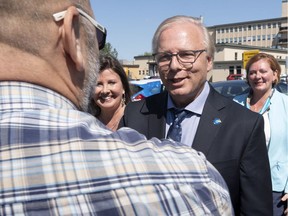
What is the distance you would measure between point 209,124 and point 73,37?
1633 mm

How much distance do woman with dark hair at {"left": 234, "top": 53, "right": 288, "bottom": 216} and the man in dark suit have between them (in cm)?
158

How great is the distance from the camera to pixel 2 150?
0.90m

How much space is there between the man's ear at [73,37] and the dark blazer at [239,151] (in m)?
1.53

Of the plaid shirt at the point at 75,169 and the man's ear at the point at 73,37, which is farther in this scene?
the man's ear at the point at 73,37

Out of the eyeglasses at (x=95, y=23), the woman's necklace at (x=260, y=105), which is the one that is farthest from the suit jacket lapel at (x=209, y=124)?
the woman's necklace at (x=260, y=105)

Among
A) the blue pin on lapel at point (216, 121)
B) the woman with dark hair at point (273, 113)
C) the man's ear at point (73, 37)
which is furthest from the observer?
the woman with dark hair at point (273, 113)

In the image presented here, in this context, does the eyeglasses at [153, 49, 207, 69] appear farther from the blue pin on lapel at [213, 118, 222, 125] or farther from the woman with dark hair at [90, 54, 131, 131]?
the woman with dark hair at [90, 54, 131, 131]

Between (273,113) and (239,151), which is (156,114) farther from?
(273,113)

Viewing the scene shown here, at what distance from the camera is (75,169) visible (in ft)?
2.99

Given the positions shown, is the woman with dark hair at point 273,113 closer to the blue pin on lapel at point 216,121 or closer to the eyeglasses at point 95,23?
the blue pin on lapel at point 216,121

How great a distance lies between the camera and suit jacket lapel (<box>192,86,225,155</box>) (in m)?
2.47

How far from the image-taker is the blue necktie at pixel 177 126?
2.58 m

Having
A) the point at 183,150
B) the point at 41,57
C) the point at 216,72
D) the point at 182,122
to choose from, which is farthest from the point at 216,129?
the point at 216,72

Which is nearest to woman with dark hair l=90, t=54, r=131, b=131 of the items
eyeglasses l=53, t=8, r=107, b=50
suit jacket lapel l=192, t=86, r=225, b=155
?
suit jacket lapel l=192, t=86, r=225, b=155
